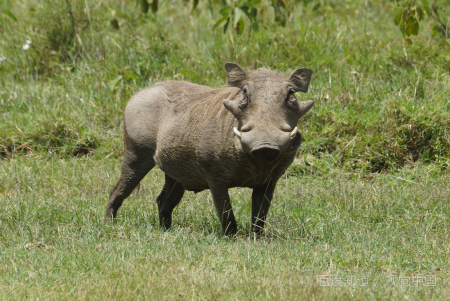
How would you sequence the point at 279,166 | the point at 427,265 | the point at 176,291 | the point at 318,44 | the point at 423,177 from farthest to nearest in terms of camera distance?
the point at 318,44, the point at 423,177, the point at 279,166, the point at 427,265, the point at 176,291

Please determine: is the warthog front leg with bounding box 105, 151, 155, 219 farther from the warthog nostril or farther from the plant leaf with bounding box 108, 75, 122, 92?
the plant leaf with bounding box 108, 75, 122, 92

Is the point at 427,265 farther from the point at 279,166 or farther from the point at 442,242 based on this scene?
the point at 279,166

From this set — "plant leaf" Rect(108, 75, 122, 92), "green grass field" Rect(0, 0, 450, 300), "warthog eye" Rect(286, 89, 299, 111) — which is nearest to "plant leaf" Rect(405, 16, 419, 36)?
"green grass field" Rect(0, 0, 450, 300)

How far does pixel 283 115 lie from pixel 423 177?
96.3 inches

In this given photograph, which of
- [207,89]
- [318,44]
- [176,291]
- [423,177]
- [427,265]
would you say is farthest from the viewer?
[318,44]

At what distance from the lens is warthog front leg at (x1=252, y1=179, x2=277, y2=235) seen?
150 inches

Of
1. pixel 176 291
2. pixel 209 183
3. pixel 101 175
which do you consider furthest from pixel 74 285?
pixel 101 175

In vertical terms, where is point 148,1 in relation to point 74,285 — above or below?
above

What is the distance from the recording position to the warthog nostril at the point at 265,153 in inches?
120

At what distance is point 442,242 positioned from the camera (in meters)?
3.68

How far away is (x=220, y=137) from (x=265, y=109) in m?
0.43

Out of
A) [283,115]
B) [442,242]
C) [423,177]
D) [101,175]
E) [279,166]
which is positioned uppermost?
[283,115]
